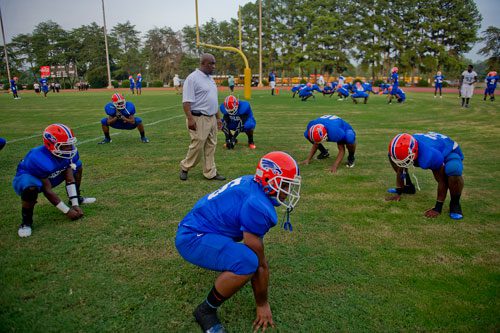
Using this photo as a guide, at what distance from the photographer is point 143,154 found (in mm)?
7910

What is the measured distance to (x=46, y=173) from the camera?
4.07 metres

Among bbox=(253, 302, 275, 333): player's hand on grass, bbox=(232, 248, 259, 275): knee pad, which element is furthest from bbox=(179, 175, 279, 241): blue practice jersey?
bbox=(253, 302, 275, 333): player's hand on grass

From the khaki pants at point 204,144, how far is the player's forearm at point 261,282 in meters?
3.61

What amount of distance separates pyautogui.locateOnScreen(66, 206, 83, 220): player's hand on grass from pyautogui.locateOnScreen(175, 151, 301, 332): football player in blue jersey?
2242mm

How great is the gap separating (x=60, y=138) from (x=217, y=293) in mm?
2850

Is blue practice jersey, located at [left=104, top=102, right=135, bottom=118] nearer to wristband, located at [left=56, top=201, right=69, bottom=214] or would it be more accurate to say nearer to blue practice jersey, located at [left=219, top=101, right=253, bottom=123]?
blue practice jersey, located at [left=219, top=101, right=253, bottom=123]

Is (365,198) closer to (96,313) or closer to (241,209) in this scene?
(241,209)

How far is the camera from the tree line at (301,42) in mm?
44438

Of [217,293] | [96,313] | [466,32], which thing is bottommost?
[96,313]

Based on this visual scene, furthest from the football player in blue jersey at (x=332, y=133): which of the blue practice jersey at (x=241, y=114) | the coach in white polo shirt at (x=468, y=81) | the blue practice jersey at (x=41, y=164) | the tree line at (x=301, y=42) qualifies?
the tree line at (x=301, y=42)

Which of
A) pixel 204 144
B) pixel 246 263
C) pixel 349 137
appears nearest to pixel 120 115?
pixel 204 144

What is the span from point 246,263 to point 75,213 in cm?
281

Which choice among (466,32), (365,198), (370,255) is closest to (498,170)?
(365,198)

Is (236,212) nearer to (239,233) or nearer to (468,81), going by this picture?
(239,233)
